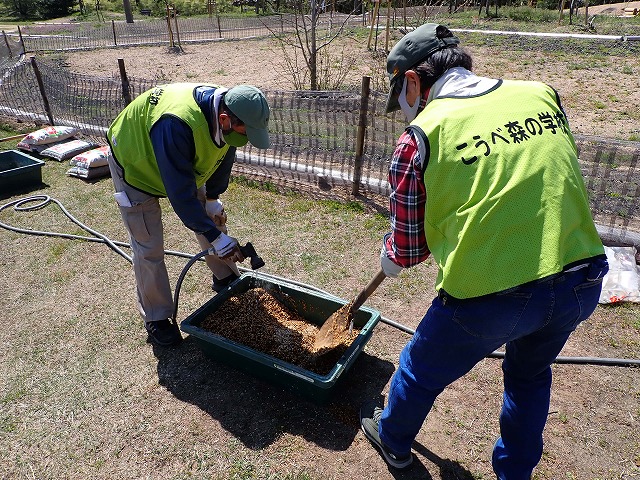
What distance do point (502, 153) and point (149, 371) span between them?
264 cm

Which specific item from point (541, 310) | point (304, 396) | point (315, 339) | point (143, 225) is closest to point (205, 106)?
point (143, 225)

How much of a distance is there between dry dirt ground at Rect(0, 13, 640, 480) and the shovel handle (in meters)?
0.54

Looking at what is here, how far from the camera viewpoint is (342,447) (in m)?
2.71

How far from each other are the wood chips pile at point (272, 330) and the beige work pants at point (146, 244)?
1.30ft

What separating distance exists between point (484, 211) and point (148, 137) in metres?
2.06

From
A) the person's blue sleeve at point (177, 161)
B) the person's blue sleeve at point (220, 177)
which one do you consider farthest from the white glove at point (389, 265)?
the person's blue sleeve at point (220, 177)

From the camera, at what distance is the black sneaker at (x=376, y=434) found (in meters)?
2.53

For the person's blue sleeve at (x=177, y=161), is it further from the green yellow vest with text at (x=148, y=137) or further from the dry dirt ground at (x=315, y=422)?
the dry dirt ground at (x=315, y=422)

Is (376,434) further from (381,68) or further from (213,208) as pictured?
(381,68)

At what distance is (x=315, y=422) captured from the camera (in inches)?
113

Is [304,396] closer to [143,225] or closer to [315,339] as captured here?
[315,339]

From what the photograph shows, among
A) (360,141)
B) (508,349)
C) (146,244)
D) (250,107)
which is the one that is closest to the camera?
(508,349)

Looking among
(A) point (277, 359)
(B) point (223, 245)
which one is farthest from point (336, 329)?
(B) point (223, 245)

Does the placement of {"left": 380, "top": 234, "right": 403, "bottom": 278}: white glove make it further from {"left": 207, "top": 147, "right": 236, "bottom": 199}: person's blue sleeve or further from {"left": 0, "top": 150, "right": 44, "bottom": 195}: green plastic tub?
{"left": 0, "top": 150, "right": 44, "bottom": 195}: green plastic tub
